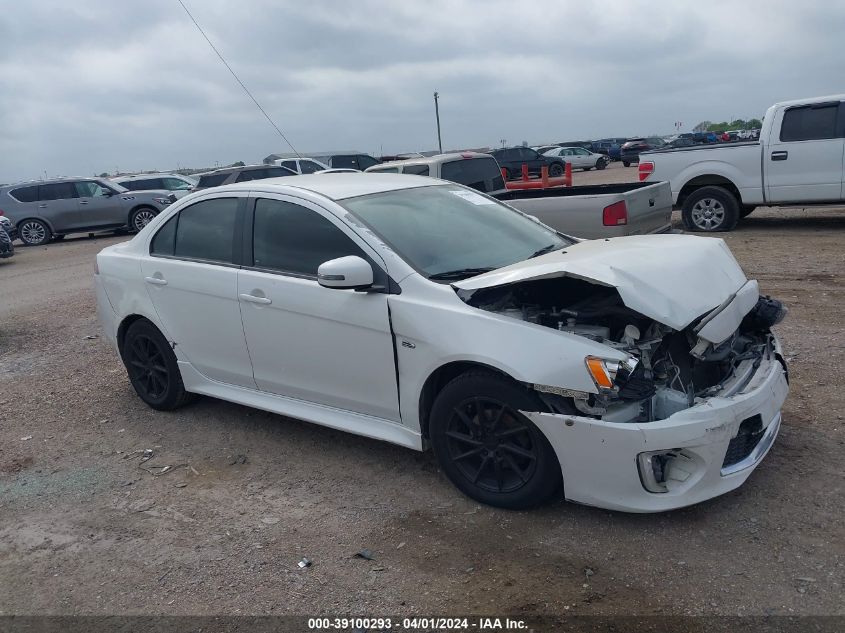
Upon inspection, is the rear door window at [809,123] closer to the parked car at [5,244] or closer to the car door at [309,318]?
the car door at [309,318]

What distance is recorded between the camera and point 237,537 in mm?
3789

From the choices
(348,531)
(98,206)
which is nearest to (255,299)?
(348,531)

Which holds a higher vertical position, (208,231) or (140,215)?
(208,231)

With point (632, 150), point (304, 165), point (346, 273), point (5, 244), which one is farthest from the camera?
point (632, 150)

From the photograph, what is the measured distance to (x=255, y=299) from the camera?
4.53 metres

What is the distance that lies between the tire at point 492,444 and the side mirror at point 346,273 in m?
0.72

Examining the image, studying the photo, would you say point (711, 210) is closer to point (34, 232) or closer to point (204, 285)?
point (204, 285)

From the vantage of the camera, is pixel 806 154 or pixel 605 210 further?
pixel 806 154

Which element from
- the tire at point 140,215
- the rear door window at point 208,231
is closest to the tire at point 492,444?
the rear door window at point 208,231

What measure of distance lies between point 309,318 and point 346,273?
0.53m

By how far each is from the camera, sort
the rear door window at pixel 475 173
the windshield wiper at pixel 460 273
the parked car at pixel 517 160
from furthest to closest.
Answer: the parked car at pixel 517 160 < the rear door window at pixel 475 173 < the windshield wiper at pixel 460 273

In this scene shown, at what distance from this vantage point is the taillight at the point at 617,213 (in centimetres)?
777

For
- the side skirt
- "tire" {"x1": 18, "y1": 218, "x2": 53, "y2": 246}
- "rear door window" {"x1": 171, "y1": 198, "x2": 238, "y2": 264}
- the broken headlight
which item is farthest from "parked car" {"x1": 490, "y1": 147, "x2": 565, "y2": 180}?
the broken headlight

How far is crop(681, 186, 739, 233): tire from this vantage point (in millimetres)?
11883
